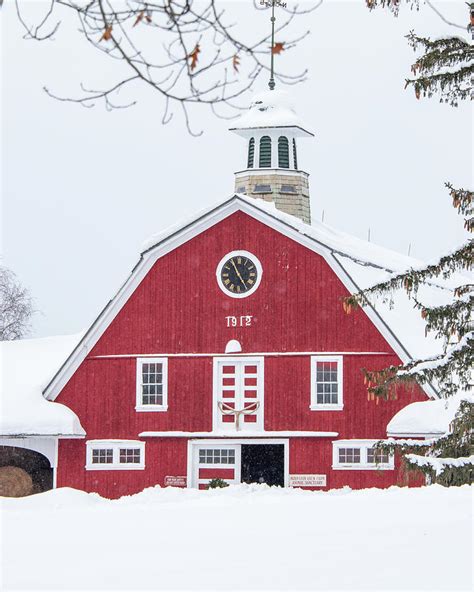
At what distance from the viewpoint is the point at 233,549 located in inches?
445

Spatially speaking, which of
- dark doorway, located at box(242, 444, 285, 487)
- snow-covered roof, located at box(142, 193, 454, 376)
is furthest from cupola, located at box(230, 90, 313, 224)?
dark doorway, located at box(242, 444, 285, 487)

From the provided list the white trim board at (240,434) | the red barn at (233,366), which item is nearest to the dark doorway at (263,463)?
the red barn at (233,366)

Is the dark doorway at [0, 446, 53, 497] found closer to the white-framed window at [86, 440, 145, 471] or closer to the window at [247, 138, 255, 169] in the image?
the white-framed window at [86, 440, 145, 471]

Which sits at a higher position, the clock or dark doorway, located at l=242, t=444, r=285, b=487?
the clock

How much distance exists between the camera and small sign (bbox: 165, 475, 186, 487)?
2889 cm

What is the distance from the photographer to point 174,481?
2895cm

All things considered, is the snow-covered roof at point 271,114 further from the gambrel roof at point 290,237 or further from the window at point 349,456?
the window at point 349,456

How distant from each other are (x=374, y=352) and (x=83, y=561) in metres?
17.7

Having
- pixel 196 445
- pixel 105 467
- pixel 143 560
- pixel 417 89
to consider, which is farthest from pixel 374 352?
pixel 143 560

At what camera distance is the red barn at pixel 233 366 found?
28078 mm

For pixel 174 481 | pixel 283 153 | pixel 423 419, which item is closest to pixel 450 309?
pixel 423 419

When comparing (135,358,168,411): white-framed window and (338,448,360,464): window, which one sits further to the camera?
(135,358,168,411): white-framed window

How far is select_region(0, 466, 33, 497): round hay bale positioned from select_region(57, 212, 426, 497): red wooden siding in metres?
1.26

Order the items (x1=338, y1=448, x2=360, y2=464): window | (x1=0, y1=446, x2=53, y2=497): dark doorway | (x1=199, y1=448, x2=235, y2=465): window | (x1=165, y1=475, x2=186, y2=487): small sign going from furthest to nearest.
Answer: (x1=0, y1=446, x2=53, y2=497): dark doorway → (x1=165, y1=475, x2=186, y2=487): small sign → (x1=199, y1=448, x2=235, y2=465): window → (x1=338, y1=448, x2=360, y2=464): window
